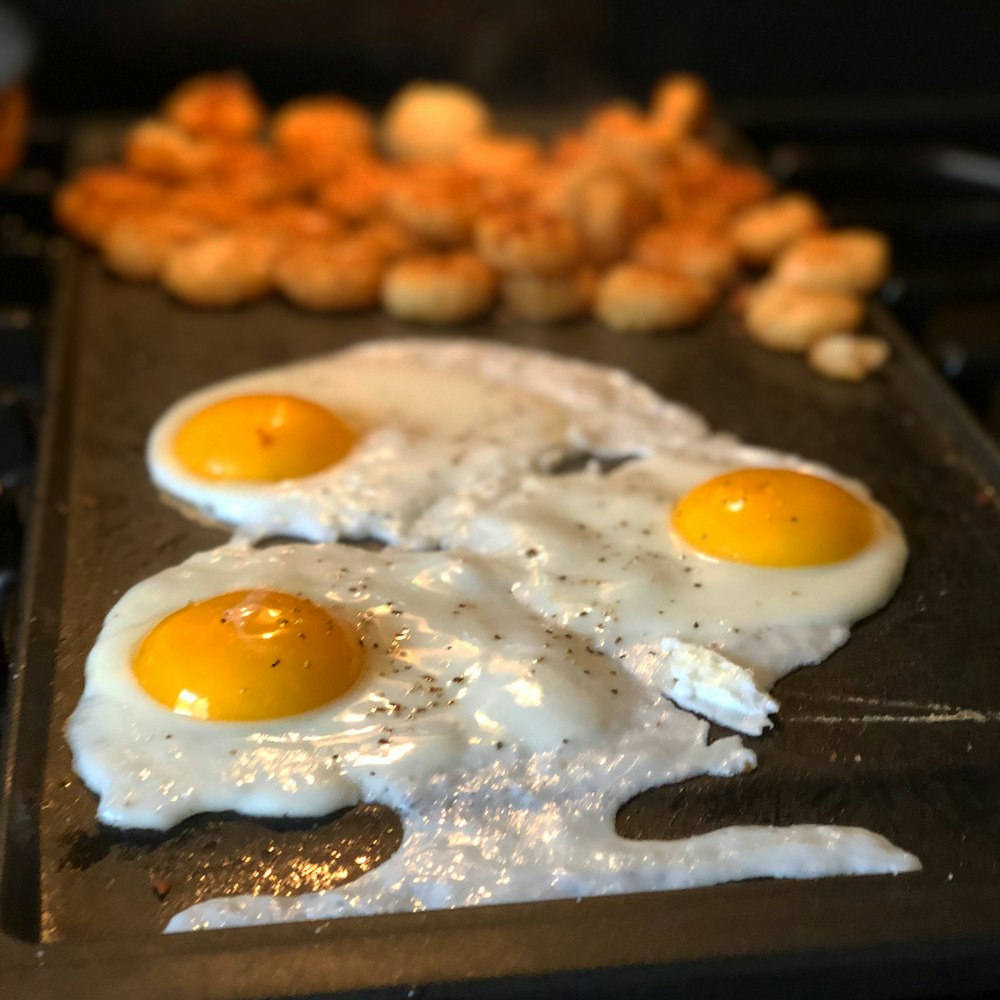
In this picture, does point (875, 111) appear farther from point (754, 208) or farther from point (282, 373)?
point (282, 373)

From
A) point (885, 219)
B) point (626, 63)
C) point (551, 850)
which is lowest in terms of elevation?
point (551, 850)

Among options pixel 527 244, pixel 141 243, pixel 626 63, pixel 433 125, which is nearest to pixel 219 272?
pixel 141 243

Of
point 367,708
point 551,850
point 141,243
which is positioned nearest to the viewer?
point 551,850

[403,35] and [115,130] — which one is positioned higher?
[403,35]

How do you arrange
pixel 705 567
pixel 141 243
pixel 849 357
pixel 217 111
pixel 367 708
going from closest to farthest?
pixel 367 708
pixel 705 567
pixel 849 357
pixel 141 243
pixel 217 111

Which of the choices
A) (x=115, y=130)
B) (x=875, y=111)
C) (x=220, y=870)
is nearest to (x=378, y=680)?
(x=220, y=870)

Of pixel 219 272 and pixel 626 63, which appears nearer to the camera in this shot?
pixel 219 272

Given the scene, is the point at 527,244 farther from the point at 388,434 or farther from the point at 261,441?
the point at 261,441
